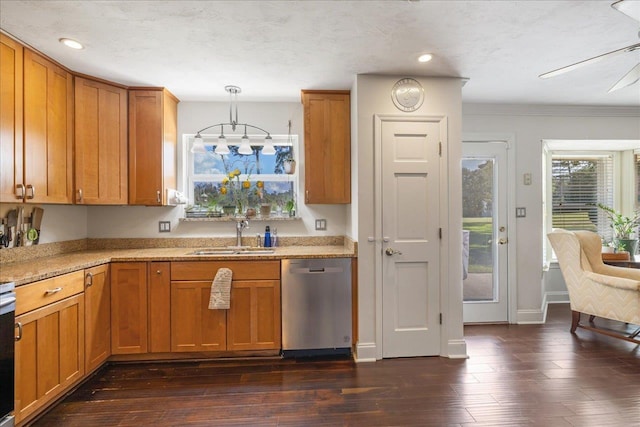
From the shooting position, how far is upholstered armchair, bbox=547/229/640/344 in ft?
9.52

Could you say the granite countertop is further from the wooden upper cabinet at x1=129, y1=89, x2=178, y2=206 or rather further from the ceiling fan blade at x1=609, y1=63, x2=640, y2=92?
the ceiling fan blade at x1=609, y1=63, x2=640, y2=92

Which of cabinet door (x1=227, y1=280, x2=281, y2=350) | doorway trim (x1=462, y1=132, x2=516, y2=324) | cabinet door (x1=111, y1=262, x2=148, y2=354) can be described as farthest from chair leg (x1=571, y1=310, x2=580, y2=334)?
cabinet door (x1=111, y1=262, x2=148, y2=354)

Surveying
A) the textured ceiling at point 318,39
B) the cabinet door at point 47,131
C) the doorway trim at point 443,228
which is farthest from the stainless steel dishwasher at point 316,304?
the cabinet door at point 47,131

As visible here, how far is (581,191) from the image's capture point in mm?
4477

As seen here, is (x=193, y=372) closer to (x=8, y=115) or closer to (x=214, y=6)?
(x=8, y=115)

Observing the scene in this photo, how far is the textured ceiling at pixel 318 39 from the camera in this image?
6.27 feet

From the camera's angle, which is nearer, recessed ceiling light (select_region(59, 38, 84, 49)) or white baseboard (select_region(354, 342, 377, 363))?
recessed ceiling light (select_region(59, 38, 84, 49))

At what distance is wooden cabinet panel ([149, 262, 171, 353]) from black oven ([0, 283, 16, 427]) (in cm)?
101

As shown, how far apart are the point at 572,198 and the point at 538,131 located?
135 cm

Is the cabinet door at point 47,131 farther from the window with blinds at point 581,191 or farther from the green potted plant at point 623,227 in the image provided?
the green potted plant at point 623,227

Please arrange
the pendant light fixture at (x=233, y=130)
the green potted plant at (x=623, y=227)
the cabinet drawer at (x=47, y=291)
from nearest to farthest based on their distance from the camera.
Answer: the cabinet drawer at (x=47, y=291) < the pendant light fixture at (x=233, y=130) < the green potted plant at (x=623, y=227)

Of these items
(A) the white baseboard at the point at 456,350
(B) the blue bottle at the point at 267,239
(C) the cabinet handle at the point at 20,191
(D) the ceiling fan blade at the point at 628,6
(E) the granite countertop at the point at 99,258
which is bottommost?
(A) the white baseboard at the point at 456,350

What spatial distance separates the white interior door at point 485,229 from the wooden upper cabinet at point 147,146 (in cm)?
314

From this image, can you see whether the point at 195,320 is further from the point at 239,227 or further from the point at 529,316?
the point at 529,316
